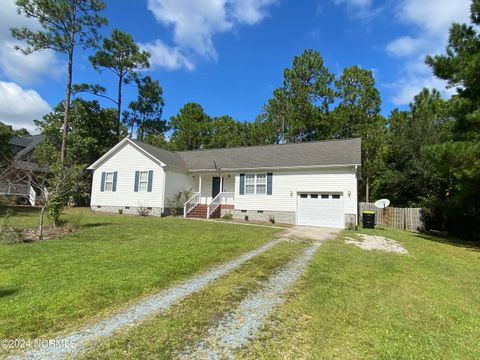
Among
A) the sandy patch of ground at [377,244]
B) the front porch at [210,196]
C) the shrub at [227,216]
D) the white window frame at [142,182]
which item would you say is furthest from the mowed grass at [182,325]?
the white window frame at [142,182]

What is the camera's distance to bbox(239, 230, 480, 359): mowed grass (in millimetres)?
3365

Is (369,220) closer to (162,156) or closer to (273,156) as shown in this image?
(273,156)

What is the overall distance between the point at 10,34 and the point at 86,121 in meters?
9.53

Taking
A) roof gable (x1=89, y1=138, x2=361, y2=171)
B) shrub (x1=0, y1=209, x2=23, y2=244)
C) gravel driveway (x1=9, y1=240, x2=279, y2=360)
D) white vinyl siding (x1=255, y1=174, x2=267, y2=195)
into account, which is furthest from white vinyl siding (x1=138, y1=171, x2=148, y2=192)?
gravel driveway (x1=9, y1=240, x2=279, y2=360)

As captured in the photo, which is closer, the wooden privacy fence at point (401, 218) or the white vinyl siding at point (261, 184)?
the wooden privacy fence at point (401, 218)

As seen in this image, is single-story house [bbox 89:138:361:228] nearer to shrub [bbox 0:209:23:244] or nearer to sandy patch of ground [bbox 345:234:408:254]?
sandy patch of ground [bbox 345:234:408:254]

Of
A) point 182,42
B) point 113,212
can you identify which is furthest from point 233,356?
point 113,212

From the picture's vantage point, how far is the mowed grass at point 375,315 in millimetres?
3365

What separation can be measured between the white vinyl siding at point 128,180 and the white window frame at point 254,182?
220 inches

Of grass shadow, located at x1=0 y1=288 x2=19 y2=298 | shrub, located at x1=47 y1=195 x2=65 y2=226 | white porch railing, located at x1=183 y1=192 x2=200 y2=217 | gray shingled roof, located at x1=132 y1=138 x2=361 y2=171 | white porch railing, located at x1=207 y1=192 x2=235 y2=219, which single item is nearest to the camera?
grass shadow, located at x1=0 y1=288 x2=19 y2=298

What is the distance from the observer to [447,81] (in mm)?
13320

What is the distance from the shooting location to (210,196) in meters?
20.8

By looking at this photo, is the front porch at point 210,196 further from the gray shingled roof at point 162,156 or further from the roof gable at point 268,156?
the gray shingled roof at point 162,156

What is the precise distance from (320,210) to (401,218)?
Result: 5741 mm
